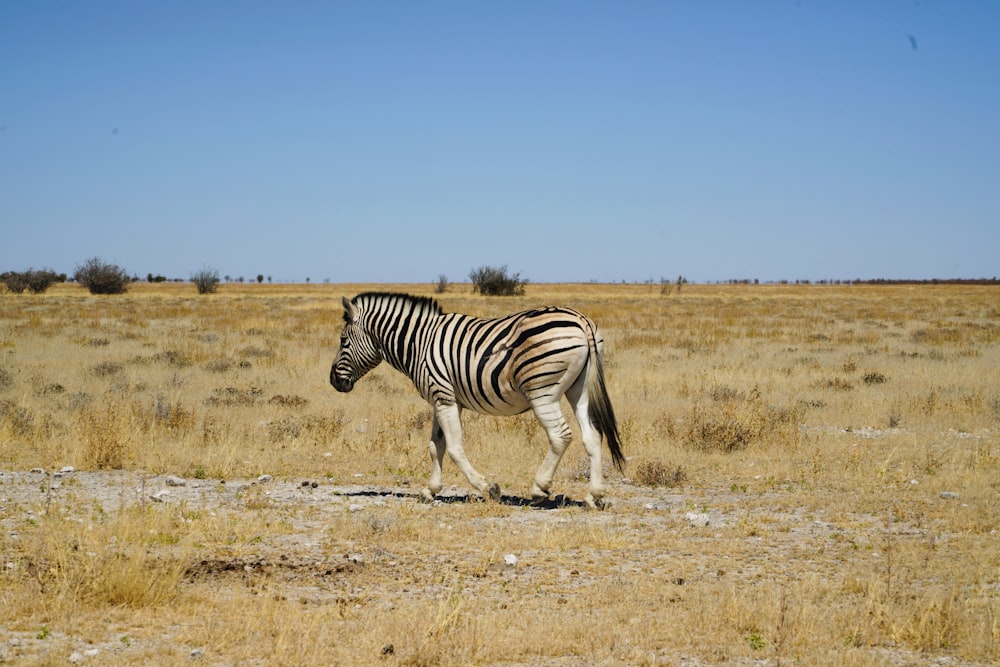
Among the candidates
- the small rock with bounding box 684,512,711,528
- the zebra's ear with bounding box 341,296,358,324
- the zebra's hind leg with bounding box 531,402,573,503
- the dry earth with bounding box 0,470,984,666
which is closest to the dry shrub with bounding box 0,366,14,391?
the dry earth with bounding box 0,470,984,666

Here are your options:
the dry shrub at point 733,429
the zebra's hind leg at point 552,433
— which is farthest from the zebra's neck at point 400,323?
the dry shrub at point 733,429

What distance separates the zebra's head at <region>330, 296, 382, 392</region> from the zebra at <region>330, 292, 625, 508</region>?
1.11ft

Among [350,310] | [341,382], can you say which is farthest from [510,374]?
[341,382]

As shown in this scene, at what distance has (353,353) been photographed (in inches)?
421

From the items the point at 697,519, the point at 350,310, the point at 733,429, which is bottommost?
the point at 697,519

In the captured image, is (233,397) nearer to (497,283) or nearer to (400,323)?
(400,323)

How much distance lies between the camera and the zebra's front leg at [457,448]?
31.0 ft

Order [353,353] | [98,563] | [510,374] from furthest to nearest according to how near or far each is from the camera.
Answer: [353,353] → [510,374] → [98,563]

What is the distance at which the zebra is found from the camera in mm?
9133

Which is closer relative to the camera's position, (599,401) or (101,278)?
(599,401)

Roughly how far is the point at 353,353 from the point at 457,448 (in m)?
2.08

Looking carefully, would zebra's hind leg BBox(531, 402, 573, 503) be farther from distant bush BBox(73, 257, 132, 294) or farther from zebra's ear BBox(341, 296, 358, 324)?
distant bush BBox(73, 257, 132, 294)

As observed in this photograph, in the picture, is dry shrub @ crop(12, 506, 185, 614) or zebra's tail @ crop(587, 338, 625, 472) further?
zebra's tail @ crop(587, 338, 625, 472)

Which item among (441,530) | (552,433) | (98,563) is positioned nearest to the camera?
(98,563)
